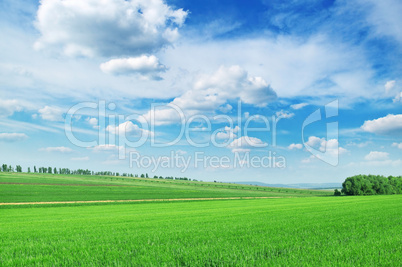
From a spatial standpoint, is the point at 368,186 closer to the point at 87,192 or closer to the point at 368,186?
the point at 368,186

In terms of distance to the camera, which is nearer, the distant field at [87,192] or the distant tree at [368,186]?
the distant field at [87,192]

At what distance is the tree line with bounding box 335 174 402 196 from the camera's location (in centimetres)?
11919

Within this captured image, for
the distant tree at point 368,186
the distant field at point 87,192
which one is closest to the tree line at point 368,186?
the distant tree at point 368,186

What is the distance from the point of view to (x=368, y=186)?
391ft

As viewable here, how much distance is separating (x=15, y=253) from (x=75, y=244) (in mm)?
1813

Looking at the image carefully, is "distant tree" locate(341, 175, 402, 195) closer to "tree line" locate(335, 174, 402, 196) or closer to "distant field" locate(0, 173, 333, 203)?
"tree line" locate(335, 174, 402, 196)

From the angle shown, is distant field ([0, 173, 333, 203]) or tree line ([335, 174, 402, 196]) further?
tree line ([335, 174, 402, 196])

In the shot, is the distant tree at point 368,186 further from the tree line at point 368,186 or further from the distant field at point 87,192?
the distant field at point 87,192

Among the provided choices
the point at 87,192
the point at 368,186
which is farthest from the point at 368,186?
the point at 87,192

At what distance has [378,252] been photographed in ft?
26.8

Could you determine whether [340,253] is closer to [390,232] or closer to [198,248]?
[198,248]

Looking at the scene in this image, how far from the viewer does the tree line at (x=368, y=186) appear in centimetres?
11919

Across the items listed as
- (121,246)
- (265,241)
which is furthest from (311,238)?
(121,246)

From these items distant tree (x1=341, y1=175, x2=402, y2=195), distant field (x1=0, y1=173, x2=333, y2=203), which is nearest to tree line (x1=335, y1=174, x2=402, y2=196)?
distant tree (x1=341, y1=175, x2=402, y2=195)
